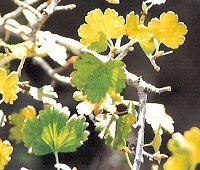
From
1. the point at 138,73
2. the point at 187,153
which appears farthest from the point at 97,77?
the point at 138,73

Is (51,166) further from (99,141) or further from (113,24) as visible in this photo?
(113,24)

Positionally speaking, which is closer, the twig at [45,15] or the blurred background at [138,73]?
the twig at [45,15]

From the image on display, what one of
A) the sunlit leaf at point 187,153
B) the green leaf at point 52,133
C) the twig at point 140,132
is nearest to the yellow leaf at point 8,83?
the green leaf at point 52,133

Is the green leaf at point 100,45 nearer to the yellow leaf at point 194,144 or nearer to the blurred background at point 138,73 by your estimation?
the yellow leaf at point 194,144

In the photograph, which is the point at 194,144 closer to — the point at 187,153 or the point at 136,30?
the point at 187,153

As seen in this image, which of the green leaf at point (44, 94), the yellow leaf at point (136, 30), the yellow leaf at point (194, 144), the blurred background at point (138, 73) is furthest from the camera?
the blurred background at point (138, 73)

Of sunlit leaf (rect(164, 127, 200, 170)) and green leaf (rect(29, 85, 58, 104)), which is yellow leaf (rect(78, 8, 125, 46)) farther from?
sunlit leaf (rect(164, 127, 200, 170))
